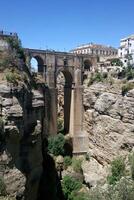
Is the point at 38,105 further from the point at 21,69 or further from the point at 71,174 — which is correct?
the point at 71,174

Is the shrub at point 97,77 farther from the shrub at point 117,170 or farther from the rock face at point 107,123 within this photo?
the shrub at point 117,170

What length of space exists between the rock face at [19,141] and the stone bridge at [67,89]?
2289 centimetres

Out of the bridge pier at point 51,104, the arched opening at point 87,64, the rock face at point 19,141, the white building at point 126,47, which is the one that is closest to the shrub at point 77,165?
the bridge pier at point 51,104

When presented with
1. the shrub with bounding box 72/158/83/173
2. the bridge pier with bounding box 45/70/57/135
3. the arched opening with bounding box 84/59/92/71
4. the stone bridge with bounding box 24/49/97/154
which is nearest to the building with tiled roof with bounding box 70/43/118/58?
the arched opening with bounding box 84/59/92/71

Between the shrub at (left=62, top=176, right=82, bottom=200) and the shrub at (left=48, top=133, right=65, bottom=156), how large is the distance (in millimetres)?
6982

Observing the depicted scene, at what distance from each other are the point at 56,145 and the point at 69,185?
28.9ft

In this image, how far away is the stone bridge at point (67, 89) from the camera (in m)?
50.5

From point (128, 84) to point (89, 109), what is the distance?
8.72 meters

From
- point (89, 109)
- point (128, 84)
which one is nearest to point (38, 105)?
point (128, 84)

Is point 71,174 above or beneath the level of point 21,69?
beneath

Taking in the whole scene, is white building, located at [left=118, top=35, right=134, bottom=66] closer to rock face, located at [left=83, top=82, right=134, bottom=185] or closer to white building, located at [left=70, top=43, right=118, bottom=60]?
white building, located at [left=70, top=43, right=118, bottom=60]

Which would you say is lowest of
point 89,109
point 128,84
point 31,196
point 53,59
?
point 31,196

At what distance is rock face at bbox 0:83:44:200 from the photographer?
2255 cm

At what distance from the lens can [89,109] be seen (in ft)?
168
